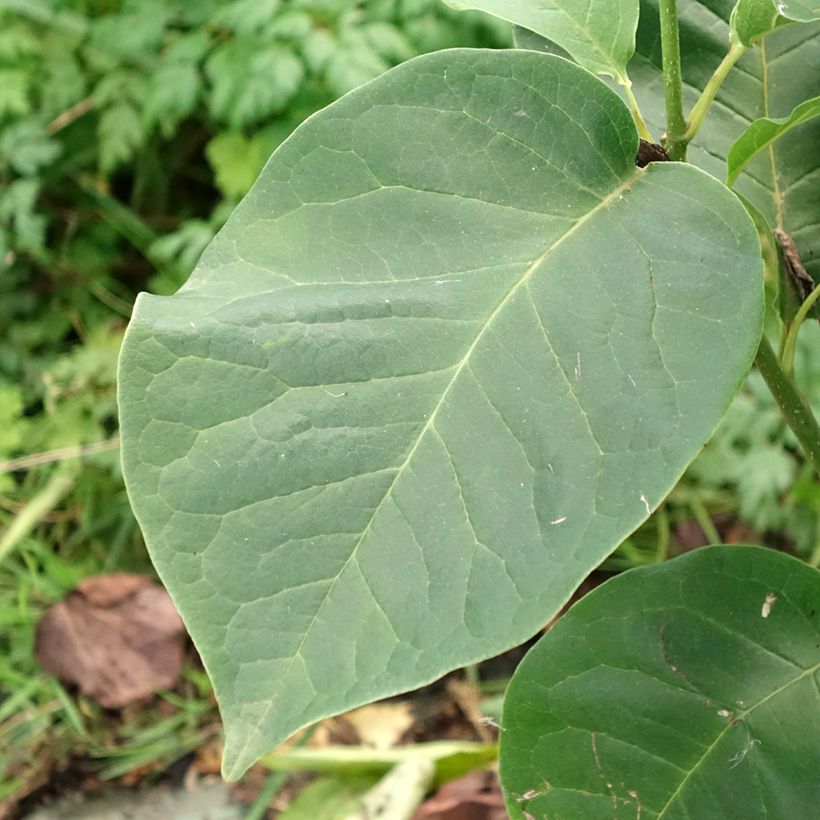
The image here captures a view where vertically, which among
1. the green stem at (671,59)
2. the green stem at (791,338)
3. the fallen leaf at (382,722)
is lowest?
the fallen leaf at (382,722)

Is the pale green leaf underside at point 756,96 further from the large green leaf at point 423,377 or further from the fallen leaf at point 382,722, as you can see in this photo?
the fallen leaf at point 382,722

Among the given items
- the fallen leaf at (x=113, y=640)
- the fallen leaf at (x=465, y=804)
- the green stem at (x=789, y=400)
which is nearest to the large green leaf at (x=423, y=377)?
the green stem at (x=789, y=400)

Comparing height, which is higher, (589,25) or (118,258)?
(589,25)

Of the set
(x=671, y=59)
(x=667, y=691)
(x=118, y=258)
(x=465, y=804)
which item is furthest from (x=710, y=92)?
(x=118, y=258)

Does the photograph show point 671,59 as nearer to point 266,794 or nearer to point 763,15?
point 763,15

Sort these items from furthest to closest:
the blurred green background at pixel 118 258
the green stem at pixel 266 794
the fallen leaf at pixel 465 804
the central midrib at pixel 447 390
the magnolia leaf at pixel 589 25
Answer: the blurred green background at pixel 118 258
the green stem at pixel 266 794
the fallen leaf at pixel 465 804
the magnolia leaf at pixel 589 25
the central midrib at pixel 447 390

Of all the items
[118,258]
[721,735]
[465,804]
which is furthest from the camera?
[118,258]
